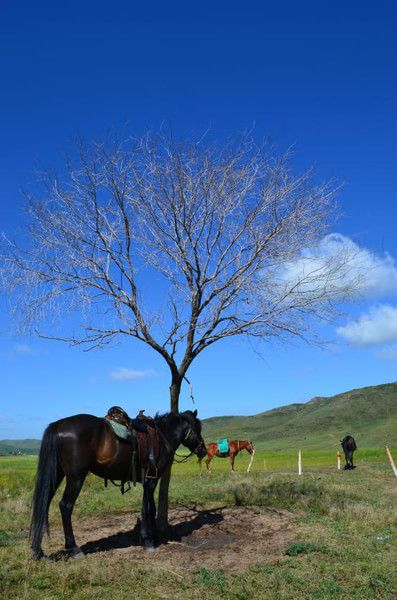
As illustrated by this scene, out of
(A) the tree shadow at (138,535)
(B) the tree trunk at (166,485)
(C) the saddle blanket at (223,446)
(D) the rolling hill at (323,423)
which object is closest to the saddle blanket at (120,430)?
(B) the tree trunk at (166,485)

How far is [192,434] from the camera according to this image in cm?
1100

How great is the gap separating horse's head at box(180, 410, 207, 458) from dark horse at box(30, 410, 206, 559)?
0.80 meters

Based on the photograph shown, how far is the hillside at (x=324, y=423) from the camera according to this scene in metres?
67.9

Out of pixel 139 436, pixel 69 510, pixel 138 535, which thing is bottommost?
pixel 138 535

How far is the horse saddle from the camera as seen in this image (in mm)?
9859

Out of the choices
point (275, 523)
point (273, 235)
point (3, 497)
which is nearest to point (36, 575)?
point (275, 523)

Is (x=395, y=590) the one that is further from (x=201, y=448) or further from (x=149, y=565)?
(x=201, y=448)

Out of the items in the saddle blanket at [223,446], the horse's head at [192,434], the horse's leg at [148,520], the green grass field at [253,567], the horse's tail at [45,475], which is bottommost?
the green grass field at [253,567]

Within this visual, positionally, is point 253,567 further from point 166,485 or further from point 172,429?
point 166,485

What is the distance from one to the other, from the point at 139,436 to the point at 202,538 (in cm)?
237

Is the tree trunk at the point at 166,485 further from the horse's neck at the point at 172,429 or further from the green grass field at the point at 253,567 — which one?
the green grass field at the point at 253,567

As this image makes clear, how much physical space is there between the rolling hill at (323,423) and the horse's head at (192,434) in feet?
168

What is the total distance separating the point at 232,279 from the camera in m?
12.5

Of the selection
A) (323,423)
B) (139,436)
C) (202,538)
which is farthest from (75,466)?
(323,423)
